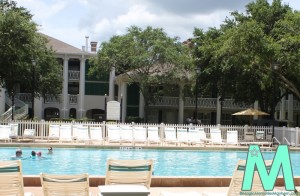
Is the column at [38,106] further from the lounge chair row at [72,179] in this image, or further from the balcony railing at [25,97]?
the lounge chair row at [72,179]

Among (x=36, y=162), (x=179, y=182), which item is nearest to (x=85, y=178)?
(x=179, y=182)

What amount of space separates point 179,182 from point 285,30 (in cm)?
2015

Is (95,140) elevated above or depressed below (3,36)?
below

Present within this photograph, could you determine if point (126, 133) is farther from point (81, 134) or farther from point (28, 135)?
point (28, 135)

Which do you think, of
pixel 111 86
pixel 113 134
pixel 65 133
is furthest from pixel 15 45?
pixel 111 86

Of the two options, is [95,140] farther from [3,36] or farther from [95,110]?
[95,110]

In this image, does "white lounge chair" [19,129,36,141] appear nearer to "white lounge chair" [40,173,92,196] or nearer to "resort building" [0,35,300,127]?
"white lounge chair" [40,173,92,196]

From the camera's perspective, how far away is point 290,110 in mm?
47562

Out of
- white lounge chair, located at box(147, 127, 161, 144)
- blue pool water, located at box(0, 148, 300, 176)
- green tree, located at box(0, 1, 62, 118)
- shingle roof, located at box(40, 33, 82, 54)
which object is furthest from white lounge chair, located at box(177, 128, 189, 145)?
shingle roof, located at box(40, 33, 82, 54)

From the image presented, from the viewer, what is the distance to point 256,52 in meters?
27.1

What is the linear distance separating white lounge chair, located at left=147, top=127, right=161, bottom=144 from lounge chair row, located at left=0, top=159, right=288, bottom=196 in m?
15.6

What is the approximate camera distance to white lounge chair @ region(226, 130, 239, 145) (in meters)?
24.8

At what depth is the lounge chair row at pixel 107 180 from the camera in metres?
6.53

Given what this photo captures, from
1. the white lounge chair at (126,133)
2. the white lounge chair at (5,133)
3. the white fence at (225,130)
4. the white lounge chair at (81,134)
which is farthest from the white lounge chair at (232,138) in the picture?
the white lounge chair at (5,133)
